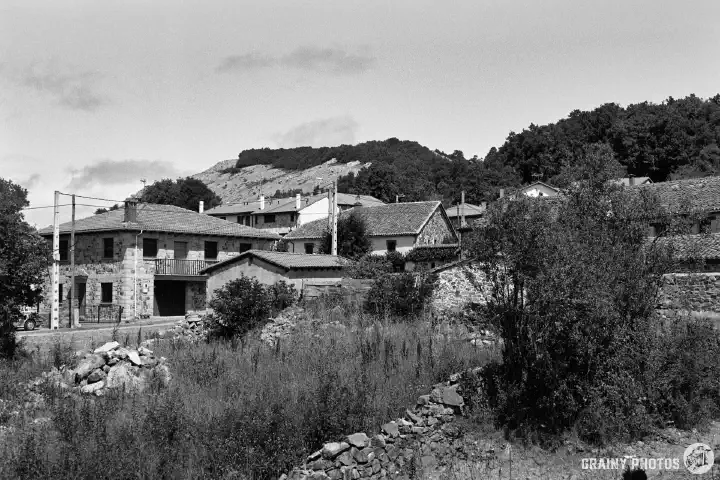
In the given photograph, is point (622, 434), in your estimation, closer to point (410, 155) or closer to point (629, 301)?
point (629, 301)

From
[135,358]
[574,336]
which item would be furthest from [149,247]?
[574,336]

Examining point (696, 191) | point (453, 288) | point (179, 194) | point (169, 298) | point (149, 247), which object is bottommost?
point (169, 298)

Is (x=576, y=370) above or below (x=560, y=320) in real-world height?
below

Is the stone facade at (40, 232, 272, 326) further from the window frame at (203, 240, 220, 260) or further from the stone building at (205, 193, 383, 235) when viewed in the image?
the stone building at (205, 193, 383, 235)

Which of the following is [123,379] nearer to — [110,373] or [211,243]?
[110,373]

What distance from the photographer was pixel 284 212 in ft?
203

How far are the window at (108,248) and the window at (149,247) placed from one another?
72.4 inches

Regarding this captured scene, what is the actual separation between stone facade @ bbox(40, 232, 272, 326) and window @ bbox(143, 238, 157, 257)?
0.18 m

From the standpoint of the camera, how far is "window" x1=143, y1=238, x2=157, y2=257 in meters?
36.6

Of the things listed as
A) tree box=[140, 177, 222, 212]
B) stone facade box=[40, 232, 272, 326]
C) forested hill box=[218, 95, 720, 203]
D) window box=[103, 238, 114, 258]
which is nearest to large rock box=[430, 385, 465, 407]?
stone facade box=[40, 232, 272, 326]

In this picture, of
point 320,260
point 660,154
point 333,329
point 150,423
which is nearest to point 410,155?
point 660,154

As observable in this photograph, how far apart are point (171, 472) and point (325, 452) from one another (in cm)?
249

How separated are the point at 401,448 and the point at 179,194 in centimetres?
8302

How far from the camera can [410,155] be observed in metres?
121
